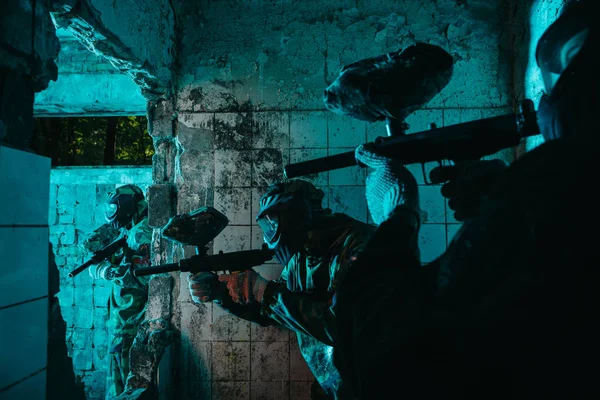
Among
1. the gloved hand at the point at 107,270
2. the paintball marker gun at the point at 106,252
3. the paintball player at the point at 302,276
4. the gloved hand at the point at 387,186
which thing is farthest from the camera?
the paintball marker gun at the point at 106,252

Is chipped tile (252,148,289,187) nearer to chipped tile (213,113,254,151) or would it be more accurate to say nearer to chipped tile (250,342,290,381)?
chipped tile (213,113,254,151)

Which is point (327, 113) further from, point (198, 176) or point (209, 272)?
point (209, 272)

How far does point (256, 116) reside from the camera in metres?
3.36

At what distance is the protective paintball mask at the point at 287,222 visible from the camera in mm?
2361

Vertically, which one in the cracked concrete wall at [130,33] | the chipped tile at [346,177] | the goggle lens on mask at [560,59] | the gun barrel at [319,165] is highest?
the cracked concrete wall at [130,33]

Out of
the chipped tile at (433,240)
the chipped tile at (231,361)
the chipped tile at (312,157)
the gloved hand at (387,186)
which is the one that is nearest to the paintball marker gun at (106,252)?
the chipped tile at (231,361)

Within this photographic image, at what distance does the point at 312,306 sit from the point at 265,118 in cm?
202

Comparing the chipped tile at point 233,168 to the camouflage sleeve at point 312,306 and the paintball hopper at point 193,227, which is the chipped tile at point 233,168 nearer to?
the paintball hopper at point 193,227

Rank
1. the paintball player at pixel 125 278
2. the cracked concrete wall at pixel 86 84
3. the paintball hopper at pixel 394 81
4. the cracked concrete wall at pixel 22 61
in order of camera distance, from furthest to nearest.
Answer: the cracked concrete wall at pixel 86 84, the paintball player at pixel 125 278, the paintball hopper at pixel 394 81, the cracked concrete wall at pixel 22 61

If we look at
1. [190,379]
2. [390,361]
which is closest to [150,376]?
[190,379]

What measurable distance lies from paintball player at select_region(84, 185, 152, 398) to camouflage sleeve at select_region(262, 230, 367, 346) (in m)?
2.57

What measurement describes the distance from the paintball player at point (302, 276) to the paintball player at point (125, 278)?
6.34 ft

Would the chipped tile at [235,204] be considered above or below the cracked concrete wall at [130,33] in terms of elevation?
below

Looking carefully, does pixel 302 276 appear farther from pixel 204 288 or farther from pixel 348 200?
pixel 348 200
